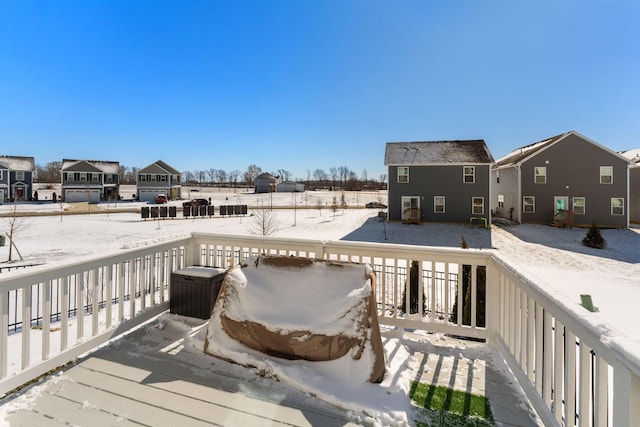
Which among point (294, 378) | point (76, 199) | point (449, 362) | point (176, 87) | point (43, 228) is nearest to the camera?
point (294, 378)

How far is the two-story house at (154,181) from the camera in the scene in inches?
1602

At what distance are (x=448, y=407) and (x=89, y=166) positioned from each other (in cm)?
4918

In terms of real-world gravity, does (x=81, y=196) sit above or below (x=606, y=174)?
below

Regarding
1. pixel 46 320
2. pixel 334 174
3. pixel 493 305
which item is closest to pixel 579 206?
pixel 493 305

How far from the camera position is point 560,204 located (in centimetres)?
2086

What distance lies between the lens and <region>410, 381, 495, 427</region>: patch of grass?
197cm

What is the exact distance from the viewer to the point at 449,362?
2.68m

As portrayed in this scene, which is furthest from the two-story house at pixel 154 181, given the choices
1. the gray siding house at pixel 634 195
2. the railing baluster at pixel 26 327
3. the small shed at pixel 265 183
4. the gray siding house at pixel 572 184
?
the gray siding house at pixel 634 195

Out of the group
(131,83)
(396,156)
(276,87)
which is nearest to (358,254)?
(276,87)

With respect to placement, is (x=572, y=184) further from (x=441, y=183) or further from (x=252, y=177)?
(x=252, y=177)

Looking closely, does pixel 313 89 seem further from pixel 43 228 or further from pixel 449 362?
pixel 43 228

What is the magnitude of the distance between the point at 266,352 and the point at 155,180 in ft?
147

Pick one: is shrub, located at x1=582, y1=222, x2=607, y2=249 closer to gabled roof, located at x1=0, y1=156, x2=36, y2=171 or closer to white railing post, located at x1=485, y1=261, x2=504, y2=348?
white railing post, located at x1=485, y1=261, x2=504, y2=348

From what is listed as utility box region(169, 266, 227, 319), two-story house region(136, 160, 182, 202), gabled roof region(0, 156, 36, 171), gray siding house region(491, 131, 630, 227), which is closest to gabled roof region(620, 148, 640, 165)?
gray siding house region(491, 131, 630, 227)
